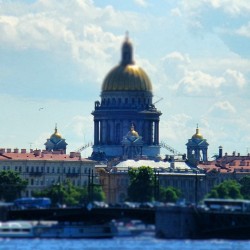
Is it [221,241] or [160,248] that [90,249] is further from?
[221,241]

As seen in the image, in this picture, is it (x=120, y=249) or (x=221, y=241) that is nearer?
(x=120, y=249)

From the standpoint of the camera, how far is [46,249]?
186250mm

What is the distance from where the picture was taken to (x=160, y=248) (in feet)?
612

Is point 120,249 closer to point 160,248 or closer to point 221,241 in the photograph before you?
point 160,248

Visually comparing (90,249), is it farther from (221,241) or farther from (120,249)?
(221,241)

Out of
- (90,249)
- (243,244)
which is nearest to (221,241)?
(243,244)

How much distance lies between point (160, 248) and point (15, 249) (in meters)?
9.82

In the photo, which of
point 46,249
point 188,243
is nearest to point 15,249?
point 46,249

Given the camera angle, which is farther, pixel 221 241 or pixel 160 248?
pixel 221 241

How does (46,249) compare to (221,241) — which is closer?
(46,249)

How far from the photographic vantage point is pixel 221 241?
19988cm

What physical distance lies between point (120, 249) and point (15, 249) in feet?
23.1

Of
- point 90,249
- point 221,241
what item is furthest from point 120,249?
point 221,241

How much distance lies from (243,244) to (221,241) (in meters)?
4.13
